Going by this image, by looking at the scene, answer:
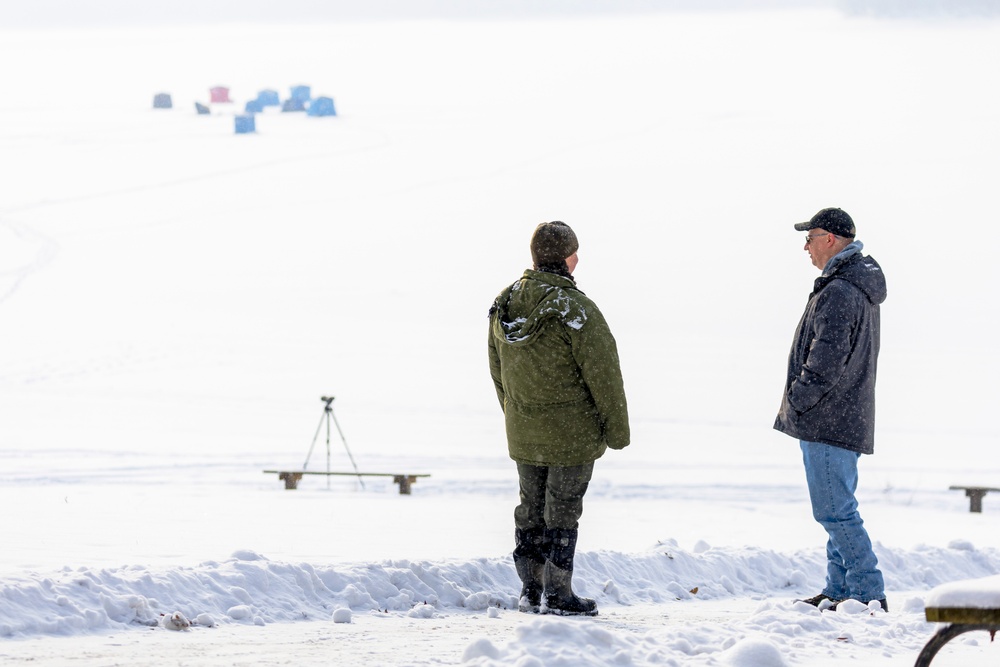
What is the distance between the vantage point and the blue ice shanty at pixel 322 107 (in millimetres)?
74250

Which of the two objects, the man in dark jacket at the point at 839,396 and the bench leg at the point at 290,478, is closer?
the man in dark jacket at the point at 839,396

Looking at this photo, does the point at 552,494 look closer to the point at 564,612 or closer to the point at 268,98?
the point at 564,612

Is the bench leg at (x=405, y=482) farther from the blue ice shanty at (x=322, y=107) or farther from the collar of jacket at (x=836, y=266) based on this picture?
the blue ice shanty at (x=322, y=107)

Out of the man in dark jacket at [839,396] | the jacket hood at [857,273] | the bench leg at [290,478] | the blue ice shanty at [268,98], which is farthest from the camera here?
the blue ice shanty at [268,98]

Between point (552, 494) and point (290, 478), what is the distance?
849 cm

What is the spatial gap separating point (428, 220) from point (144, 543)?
143ft

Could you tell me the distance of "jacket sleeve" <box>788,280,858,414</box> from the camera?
18.4 feet

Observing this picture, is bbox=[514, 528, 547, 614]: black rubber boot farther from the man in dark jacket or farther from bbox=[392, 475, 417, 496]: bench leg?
bbox=[392, 475, 417, 496]: bench leg

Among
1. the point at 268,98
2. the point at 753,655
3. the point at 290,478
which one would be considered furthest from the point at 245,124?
the point at 753,655

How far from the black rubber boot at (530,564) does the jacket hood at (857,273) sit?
1.59 metres

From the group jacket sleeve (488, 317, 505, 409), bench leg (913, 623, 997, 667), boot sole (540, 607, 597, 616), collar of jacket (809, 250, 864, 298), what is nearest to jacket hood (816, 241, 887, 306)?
collar of jacket (809, 250, 864, 298)

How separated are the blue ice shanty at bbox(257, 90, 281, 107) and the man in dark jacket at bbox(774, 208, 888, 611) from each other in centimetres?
7483

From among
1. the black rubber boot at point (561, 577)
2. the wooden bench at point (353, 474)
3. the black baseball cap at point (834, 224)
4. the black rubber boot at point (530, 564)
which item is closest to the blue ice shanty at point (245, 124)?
the wooden bench at point (353, 474)

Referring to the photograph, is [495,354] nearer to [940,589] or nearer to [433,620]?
[433,620]
